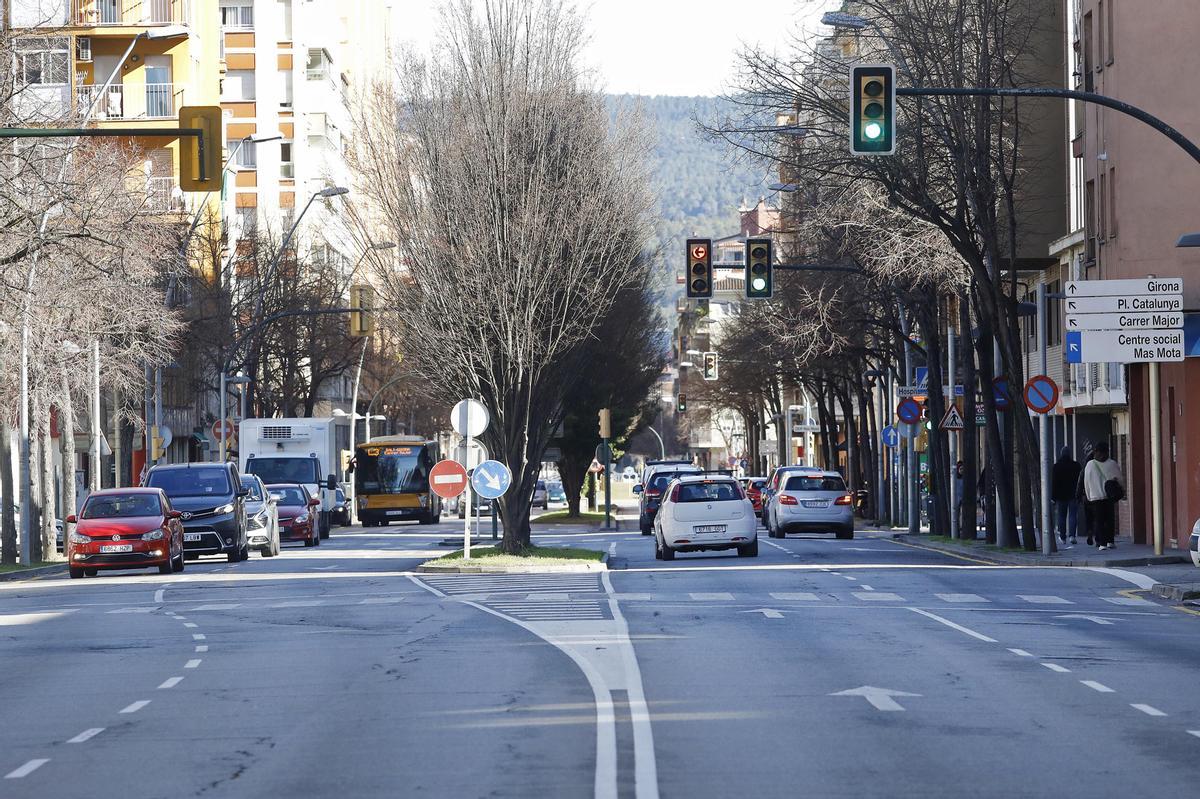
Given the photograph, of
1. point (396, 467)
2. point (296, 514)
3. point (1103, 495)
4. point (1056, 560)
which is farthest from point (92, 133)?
point (396, 467)

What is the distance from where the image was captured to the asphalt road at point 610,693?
426 inches

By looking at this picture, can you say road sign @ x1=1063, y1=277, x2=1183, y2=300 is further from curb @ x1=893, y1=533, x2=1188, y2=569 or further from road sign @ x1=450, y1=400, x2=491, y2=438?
road sign @ x1=450, y1=400, x2=491, y2=438

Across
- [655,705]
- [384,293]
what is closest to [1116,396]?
[384,293]

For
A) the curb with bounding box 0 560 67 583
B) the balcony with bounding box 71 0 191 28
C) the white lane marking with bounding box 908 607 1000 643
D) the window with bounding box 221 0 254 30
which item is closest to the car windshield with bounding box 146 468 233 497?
the curb with bounding box 0 560 67 583

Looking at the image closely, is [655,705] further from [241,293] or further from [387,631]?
[241,293]

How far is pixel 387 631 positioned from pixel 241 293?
52144mm

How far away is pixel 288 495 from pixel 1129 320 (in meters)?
26.8

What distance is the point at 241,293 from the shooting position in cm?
7219

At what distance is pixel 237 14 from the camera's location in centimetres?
9981

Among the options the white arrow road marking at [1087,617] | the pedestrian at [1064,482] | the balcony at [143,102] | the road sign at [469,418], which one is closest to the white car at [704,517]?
the road sign at [469,418]

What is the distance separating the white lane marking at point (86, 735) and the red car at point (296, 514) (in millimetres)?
38980

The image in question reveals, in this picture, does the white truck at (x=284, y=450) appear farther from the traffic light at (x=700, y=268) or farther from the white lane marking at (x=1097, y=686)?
the white lane marking at (x=1097, y=686)

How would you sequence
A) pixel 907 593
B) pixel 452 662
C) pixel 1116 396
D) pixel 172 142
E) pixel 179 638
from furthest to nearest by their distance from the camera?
1. pixel 172 142
2. pixel 1116 396
3. pixel 907 593
4. pixel 179 638
5. pixel 452 662

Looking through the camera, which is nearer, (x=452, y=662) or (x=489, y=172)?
(x=452, y=662)
